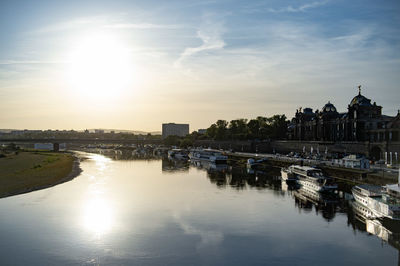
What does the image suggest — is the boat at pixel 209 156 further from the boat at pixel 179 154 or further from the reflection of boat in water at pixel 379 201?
the reflection of boat in water at pixel 379 201

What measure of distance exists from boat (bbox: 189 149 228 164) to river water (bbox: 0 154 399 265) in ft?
180

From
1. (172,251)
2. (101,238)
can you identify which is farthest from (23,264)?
(172,251)

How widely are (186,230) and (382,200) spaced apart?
20.3m

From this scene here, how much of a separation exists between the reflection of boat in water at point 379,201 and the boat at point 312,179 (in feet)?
23.9

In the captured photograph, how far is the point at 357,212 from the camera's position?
141ft

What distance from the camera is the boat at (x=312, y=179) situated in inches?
2100

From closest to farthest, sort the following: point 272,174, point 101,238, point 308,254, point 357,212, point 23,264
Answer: point 23,264 → point 308,254 → point 101,238 → point 357,212 → point 272,174

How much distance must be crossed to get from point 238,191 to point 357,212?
18.1 m

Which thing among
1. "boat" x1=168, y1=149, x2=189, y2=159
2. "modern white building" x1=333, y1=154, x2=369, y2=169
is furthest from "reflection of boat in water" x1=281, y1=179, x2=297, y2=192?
"boat" x1=168, y1=149, x2=189, y2=159

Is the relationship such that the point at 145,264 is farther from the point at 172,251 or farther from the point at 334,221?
the point at 334,221

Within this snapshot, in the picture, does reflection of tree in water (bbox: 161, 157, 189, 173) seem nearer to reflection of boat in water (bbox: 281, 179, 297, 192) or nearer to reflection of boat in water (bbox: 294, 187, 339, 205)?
reflection of boat in water (bbox: 281, 179, 297, 192)

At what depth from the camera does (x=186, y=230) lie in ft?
112

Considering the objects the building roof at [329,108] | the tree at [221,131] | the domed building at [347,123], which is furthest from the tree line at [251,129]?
the building roof at [329,108]

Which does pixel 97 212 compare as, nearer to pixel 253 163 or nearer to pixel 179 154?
pixel 253 163
